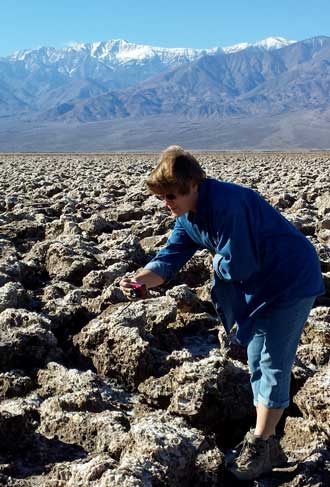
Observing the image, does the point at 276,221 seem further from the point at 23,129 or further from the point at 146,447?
the point at 23,129

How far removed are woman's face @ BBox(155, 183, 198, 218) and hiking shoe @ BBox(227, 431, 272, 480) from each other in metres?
1.08

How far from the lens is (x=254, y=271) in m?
2.75

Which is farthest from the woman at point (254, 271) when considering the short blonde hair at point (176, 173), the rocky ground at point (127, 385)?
the rocky ground at point (127, 385)

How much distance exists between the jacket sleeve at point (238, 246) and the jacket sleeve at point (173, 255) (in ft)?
1.60

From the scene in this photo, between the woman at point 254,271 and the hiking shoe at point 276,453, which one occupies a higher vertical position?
the woman at point 254,271

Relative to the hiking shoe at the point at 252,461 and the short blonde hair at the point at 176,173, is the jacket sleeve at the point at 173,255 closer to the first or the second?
the short blonde hair at the point at 176,173

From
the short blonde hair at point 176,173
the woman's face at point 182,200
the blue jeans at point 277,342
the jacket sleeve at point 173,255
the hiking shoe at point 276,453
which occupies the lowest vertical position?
the hiking shoe at point 276,453

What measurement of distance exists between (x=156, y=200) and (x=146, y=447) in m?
8.67

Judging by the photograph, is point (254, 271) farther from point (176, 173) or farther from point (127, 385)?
point (127, 385)

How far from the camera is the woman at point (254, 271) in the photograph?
2.66 meters

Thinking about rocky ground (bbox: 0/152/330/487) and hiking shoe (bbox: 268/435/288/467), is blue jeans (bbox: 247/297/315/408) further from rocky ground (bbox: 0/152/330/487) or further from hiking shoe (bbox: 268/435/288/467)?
rocky ground (bbox: 0/152/330/487)

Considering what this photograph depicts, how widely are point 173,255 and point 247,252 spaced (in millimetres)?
646

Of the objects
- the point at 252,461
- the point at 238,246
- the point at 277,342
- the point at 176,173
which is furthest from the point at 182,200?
the point at 252,461

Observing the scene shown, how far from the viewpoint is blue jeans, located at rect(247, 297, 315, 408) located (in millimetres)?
2848
